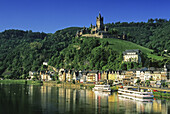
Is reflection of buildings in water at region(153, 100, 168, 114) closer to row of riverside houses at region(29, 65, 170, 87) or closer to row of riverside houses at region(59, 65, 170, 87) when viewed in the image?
row of riverside houses at region(29, 65, 170, 87)

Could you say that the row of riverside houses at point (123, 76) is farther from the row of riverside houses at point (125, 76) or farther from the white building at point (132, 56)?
the white building at point (132, 56)

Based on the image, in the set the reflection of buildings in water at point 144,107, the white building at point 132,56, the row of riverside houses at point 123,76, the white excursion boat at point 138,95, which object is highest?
the white building at point 132,56

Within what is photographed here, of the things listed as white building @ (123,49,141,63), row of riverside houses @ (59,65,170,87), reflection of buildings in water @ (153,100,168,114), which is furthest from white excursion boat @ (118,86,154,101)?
white building @ (123,49,141,63)

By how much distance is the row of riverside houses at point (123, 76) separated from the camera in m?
109

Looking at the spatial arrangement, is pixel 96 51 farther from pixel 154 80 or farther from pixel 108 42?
pixel 154 80

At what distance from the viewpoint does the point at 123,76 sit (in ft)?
415

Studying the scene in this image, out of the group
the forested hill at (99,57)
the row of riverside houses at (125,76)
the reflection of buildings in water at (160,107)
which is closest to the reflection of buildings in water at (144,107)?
the reflection of buildings in water at (160,107)

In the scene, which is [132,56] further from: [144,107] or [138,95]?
[144,107]

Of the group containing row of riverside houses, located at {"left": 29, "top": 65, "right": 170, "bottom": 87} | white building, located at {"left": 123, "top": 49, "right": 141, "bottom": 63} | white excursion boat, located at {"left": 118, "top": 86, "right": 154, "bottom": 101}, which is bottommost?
white excursion boat, located at {"left": 118, "top": 86, "right": 154, "bottom": 101}

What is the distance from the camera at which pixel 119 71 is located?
130m

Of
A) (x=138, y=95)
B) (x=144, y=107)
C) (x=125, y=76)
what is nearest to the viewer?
(x=144, y=107)

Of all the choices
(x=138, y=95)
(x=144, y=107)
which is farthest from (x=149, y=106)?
(x=138, y=95)

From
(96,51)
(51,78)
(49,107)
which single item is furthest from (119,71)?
(49,107)

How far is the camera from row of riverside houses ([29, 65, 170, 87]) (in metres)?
109
